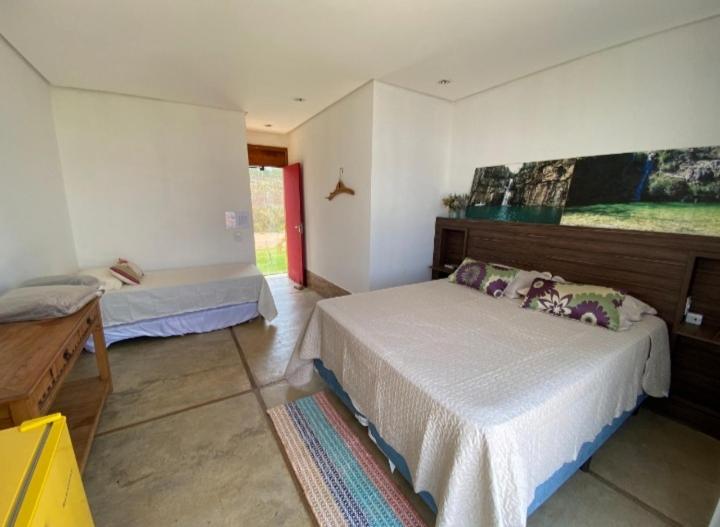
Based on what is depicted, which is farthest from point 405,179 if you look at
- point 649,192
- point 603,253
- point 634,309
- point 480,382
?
point 480,382

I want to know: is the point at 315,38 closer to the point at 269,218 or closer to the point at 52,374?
the point at 52,374

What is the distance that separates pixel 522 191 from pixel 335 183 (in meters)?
2.18

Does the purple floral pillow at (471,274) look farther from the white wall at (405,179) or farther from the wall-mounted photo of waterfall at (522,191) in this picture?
the white wall at (405,179)

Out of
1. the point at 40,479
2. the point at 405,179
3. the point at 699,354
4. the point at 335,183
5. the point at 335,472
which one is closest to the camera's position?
the point at 40,479

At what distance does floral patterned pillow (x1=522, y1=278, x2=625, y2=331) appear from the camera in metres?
1.97

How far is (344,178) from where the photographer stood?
3.76 metres

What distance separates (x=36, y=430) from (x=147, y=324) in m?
2.44

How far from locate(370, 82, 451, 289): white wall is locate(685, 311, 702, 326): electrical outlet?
2.27 metres

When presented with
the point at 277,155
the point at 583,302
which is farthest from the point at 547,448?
the point at 277,155

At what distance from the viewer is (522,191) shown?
2.93 meters

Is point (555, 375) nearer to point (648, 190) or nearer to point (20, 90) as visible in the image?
point (648, 190)

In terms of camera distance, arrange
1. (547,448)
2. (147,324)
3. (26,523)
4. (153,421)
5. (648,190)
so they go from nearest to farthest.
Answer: (26,523)
(547,448)
(153,421)
(648,190)
(147,324)

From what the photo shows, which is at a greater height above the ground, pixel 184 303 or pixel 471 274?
pixel 471 274

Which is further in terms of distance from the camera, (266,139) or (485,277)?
(266,139)
